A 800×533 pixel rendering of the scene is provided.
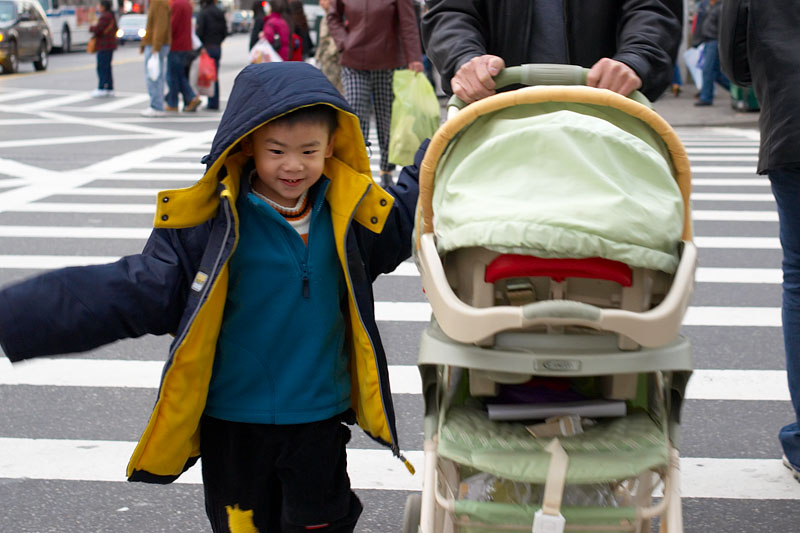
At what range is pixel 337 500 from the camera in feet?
10.1

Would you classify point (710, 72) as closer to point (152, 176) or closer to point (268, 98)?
point (152, 176)

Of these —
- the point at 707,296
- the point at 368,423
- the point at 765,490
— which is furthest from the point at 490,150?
the point at 707,296

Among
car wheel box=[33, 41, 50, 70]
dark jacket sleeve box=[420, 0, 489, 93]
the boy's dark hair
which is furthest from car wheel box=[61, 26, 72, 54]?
the boy's dark hair

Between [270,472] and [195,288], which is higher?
[195,288]

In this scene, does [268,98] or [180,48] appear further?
[180,48]

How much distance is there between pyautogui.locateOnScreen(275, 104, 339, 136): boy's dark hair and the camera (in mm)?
2871

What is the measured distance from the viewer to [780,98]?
12.5 ft

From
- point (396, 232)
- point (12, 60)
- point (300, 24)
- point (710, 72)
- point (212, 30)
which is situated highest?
point (396, 232)

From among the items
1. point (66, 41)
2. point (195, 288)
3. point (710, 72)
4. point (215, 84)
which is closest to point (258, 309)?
point (195, 288)

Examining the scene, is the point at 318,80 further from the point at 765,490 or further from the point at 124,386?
the point at 124,386

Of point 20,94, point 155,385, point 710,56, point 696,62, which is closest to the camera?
point 155,385

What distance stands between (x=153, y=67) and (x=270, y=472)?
589 inches

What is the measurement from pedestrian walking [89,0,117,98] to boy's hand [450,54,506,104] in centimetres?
1781

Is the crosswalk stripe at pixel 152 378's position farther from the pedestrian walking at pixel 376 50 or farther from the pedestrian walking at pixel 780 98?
the pedestrian walking at pixel 376 50
